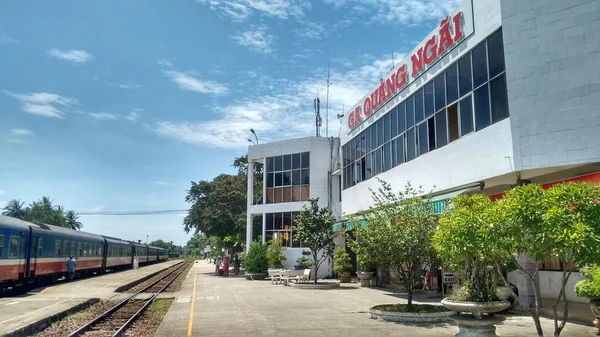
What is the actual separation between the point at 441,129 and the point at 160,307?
12.3 meters

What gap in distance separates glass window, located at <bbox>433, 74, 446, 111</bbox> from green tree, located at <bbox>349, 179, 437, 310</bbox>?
493 cm

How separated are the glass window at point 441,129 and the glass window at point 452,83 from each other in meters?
0.67

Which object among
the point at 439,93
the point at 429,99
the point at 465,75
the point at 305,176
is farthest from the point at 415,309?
the point at 305,176

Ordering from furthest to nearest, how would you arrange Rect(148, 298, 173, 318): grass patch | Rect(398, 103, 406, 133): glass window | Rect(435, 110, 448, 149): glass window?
Rect(398, 103, 406, 133): glass window → Rect(435, 110, 448, 149): glass window → Rect(148, 298, 173, 318): grass patch

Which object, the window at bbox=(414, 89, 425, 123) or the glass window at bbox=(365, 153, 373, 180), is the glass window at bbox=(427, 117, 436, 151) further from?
the glass window at bbox=(365, 153, 373, 180)

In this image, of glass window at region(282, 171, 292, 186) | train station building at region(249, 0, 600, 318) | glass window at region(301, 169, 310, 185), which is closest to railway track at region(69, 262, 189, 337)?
train station building at region(249, 0, 600, 318)

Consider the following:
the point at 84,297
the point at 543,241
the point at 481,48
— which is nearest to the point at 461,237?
the point at 543,241

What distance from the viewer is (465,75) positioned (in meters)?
14.8

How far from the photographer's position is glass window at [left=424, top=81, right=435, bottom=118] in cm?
1717

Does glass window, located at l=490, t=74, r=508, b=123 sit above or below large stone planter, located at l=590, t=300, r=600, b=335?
above

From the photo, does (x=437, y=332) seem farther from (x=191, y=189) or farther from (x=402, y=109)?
(x=191, y=189)

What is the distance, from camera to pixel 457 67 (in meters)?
15.3

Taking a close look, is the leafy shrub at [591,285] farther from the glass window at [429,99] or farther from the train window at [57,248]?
the train window at [57,248]

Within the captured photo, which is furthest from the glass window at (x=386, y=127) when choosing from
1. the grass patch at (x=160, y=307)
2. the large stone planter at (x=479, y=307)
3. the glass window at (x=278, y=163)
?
the glass window at (x=278, y=163)
